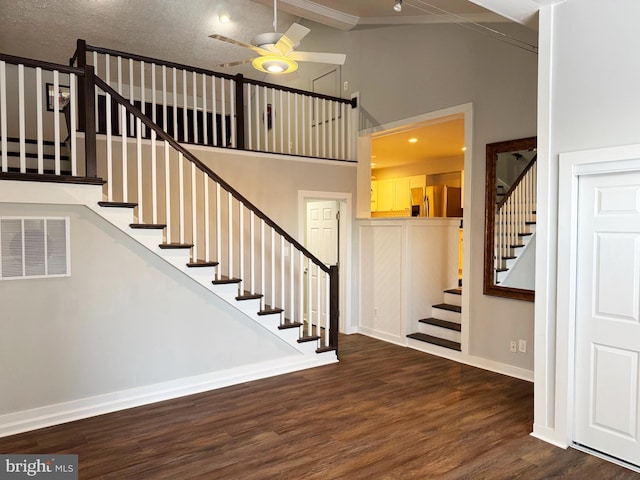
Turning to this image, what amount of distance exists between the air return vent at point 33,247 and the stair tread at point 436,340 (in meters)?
3.89

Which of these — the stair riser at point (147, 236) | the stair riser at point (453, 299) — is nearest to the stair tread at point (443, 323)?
the stair riser at point (453, 299)

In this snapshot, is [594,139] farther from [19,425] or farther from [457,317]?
[19,425]

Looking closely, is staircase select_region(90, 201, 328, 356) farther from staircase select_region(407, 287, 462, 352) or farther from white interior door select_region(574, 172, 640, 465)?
white interior door select_region(574, 172, 640, 465)

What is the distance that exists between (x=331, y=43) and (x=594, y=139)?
16.0 ft

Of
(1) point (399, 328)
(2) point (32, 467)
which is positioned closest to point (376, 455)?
(2) point (32, 467)

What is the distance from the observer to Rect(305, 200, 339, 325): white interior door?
6.47 m

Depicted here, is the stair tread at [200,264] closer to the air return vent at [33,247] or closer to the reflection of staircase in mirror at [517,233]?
the air return vent at [33,247]

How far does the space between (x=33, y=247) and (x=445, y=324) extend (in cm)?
437

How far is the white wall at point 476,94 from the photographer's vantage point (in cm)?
437

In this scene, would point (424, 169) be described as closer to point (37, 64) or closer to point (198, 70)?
point (198, 70)

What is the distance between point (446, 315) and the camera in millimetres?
5629

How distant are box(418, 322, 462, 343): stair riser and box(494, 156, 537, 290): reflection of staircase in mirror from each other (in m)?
1.01

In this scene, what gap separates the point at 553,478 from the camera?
2684 mm

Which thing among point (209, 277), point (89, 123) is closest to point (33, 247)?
point (89, 123)
